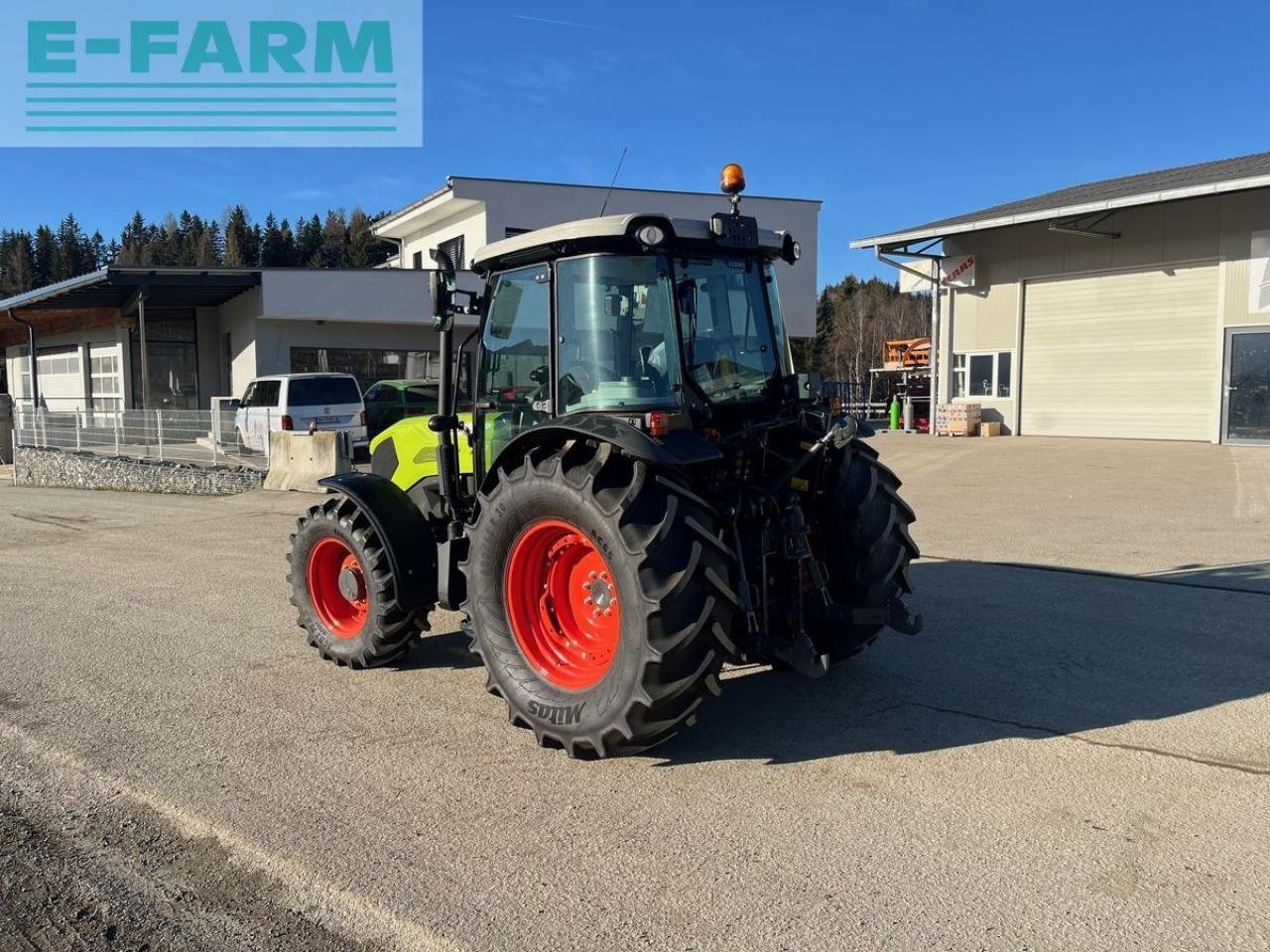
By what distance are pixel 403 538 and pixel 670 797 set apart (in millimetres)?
2168

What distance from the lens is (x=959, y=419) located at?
23.2 meters

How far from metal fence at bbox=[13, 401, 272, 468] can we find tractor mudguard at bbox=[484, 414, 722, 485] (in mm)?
13453

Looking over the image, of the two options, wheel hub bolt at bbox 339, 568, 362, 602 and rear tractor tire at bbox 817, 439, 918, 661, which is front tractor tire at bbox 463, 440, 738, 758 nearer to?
rear tractor tire at bbox 817, 439, 918, 661

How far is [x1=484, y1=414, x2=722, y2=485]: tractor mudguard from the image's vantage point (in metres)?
3.90

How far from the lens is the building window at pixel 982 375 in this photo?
2327 centimetres

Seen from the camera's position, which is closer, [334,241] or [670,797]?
[670,797]

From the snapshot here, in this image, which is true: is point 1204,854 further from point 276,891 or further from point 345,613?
point 345,613

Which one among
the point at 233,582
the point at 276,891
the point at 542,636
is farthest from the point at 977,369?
the point at 276,891

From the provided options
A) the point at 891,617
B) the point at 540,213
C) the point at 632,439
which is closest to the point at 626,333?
the point at 632,439

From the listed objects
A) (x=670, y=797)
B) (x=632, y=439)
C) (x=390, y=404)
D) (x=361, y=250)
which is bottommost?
(x=670, y=797)

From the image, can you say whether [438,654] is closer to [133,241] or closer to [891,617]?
[891,617]

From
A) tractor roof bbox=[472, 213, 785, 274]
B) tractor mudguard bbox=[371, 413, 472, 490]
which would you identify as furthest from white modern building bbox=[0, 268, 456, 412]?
tractor roof bbox=[472, 213, 785, 274]

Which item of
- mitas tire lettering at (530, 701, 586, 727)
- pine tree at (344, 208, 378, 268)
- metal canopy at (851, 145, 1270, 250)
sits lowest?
mitas tire lettering at (530, 701, 586, 727)

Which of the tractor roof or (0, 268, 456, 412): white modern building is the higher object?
(0, 268, 456, 412): white modern building
